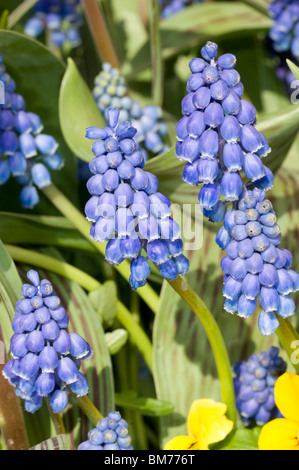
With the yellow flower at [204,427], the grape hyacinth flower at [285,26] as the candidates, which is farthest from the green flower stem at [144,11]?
the yellow flower at [204,427]

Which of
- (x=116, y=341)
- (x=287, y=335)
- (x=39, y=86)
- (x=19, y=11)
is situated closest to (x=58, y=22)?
(x=19, y=11)

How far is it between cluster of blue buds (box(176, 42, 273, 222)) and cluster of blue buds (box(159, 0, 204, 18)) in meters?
0.55

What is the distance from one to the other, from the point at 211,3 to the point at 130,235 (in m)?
0.56

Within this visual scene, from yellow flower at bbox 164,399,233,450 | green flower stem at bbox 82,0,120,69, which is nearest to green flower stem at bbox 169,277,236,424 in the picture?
yellow flower at bbox 164,399,233,450

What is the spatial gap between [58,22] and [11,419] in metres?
0.53

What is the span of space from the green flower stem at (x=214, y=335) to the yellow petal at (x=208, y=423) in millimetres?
12

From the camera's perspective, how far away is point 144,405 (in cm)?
68

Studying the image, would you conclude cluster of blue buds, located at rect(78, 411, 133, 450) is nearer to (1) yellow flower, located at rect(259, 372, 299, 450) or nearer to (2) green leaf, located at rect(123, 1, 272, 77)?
(1) yellow flower, located at rect(259, 372, 299, 450)

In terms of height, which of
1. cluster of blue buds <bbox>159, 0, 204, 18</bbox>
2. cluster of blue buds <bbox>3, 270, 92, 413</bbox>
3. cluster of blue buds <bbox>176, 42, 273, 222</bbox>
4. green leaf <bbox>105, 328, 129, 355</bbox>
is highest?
cluster of blue buds <bbox>176, 42, 273, 222</bbox>

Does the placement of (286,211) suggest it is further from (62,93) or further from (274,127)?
(62,93)

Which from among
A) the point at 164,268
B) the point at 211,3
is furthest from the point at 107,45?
the point at 164,268

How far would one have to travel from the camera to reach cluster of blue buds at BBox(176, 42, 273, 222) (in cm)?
50

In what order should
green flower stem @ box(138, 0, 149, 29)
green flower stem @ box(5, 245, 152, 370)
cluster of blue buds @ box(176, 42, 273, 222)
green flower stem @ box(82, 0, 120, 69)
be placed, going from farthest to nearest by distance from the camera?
1. green flower stem @ box(138, 0, 149, 29)
2. green flower stem @ box(82, 0, 120, 69)
3. green flower stem @ box(5, 245, 152, 370)
4. cluster of blue buds @ box(176, 42, 273, 222)
